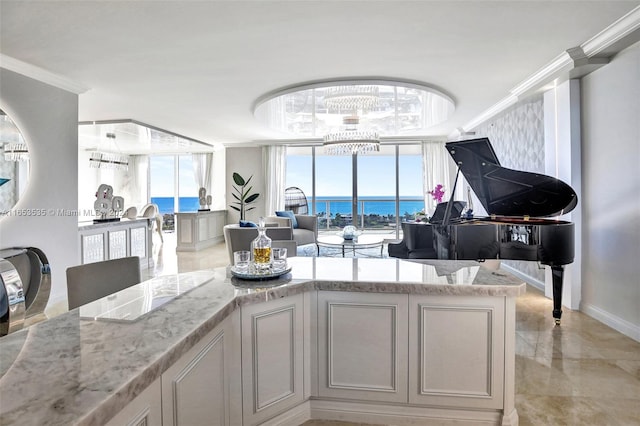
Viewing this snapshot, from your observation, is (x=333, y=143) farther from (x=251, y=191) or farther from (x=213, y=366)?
(x=213, y=366)

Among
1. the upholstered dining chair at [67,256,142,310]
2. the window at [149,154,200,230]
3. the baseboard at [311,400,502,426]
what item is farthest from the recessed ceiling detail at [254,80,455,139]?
the window at [149,154,200,230]

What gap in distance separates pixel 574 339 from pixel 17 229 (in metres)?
5.25

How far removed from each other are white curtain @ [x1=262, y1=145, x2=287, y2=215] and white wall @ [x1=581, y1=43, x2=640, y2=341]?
5.99 m

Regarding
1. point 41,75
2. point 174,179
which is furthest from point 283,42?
point 174,179

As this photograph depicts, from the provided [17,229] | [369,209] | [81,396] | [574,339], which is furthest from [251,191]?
[81,396]

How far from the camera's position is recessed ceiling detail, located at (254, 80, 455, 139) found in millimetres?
4180

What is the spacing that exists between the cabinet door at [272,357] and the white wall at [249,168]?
22.8 feet

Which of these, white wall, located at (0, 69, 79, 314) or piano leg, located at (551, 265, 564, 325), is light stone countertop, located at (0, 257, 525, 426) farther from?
white wall, located at (0, 69, 79, 314)

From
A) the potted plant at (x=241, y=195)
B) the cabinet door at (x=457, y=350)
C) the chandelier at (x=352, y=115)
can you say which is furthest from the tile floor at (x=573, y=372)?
the potted plant at (x=241, y=195)

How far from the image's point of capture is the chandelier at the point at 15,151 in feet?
11.1

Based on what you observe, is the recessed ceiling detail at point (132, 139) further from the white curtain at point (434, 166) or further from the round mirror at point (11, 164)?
the white curtain at point (434, 166)

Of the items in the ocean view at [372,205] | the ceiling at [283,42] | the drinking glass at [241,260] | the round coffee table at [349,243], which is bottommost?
the round coffee table at [349,243]

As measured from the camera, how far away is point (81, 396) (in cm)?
72

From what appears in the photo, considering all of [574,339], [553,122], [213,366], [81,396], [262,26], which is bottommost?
[574,339]
